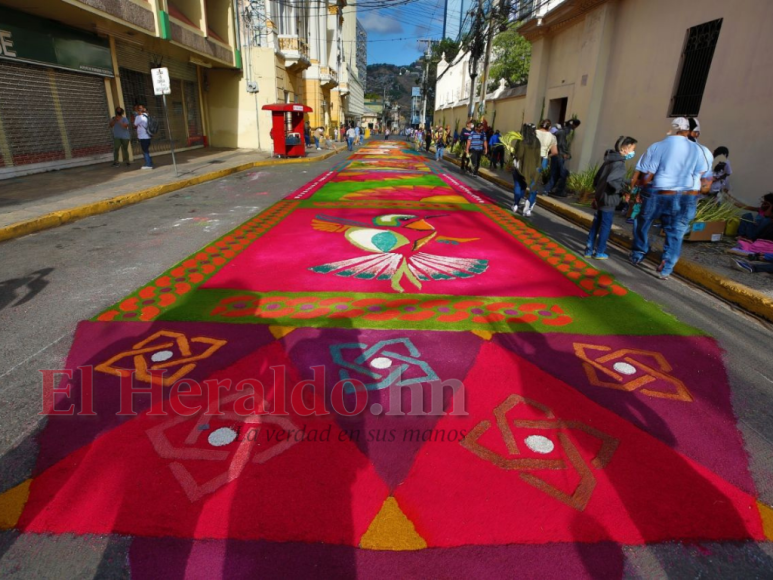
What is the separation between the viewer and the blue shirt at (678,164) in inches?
200

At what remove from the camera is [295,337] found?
3.57m

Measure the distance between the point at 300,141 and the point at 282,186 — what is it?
29.7ft

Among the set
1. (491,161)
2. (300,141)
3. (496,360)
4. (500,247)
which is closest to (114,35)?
(300,141)

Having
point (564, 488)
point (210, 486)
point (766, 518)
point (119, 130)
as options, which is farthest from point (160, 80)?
point (766, 518)

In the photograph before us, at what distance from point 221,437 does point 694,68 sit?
10807 mm

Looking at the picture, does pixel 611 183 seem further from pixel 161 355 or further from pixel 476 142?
pixel 476 142

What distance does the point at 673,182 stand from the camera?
5.18m

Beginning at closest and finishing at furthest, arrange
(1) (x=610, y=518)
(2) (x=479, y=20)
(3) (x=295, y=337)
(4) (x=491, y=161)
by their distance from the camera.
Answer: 1. (1) (x=610, y=518)
2. (3) (x=295, y=337)
3. (4) (x=491, y=161)
4. (2) (x=479, y=20)

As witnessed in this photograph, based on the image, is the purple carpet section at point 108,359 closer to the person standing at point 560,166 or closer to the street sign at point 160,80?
the person standing at point 560,166

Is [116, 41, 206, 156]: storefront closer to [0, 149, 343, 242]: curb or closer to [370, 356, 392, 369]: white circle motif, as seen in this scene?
[0, 149, 343, 242]: curb

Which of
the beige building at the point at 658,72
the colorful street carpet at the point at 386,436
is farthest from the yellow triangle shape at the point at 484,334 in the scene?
the beige building at the point at 658,72

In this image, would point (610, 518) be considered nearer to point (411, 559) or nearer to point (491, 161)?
point (411, 559)

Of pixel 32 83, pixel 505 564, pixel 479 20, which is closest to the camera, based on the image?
pixel 505 564

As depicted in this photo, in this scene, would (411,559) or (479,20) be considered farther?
(479,20)
